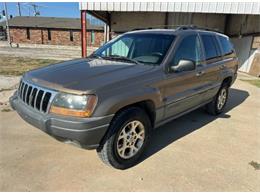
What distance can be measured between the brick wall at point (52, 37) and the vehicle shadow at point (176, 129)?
32.1m

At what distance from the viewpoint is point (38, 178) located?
115 inches

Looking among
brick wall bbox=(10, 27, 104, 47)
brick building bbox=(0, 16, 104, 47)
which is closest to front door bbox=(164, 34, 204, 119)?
brick building bbox=(0, 16, 104, 47)

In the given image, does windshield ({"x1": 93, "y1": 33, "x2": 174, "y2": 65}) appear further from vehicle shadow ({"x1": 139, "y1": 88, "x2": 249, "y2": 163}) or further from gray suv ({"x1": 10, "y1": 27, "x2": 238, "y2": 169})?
vehicle shadow ({"x1": 139, "y1": 88, "x2": 249, "y2": 163})

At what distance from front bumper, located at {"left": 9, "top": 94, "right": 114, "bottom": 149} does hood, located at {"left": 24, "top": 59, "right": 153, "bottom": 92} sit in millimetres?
340

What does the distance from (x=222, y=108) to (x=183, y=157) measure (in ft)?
8.51

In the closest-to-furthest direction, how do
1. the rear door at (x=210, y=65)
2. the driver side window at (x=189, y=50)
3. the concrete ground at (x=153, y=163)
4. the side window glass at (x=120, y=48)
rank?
the concrete ground at (x=153, y=163), the driver side window at (x=189, y=50), the side window glass at (x=120, y=48), the rear door at (x=210, y=65)

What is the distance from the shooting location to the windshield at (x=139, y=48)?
360 centimetres

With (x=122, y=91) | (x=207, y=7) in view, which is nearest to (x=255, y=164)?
(x=122, y=91)

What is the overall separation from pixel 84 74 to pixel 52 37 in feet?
123

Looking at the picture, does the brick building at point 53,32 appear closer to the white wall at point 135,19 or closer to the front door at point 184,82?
the white wall at point 135,19

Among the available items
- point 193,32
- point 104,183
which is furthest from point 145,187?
point 193,32

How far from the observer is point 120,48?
4.23 meters

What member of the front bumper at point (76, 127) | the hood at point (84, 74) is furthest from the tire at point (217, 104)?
the front bumper at point (76, 127)

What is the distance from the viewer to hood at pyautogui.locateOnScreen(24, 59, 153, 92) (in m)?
2.73
